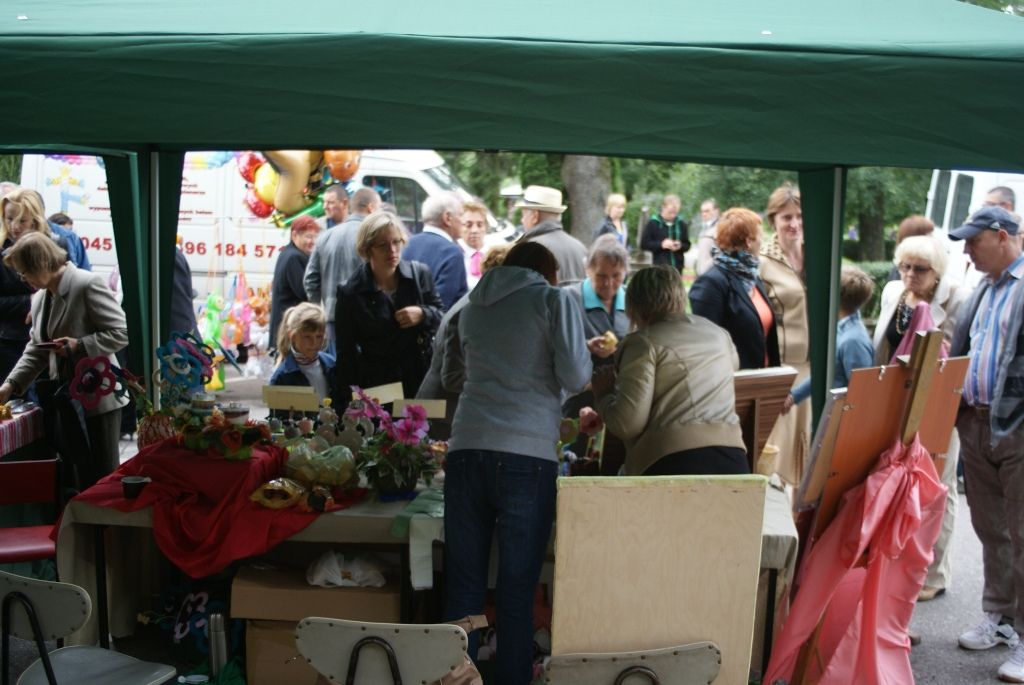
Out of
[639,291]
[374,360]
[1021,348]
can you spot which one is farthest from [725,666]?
[374,360]

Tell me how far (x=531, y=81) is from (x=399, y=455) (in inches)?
58.4

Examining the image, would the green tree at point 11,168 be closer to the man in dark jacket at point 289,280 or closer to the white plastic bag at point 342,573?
the man in dark jacket at point 289,280

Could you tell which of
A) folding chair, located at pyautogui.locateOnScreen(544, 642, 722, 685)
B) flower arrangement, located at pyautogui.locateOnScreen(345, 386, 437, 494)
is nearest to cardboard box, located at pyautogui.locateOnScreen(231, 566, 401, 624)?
flower arrangement, located at pyautogui.locateOnScreen(345, 386, 437, 494)

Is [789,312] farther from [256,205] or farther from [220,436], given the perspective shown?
[256,205]

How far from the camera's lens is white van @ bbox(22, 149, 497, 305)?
8.46 meters

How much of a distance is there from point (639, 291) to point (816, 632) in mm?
1186

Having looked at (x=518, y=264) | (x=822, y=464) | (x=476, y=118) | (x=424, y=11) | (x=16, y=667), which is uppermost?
(x=424, y=11)

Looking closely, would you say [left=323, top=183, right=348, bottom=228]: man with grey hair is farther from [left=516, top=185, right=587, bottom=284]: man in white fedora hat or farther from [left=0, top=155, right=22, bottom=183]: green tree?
[left=0, top=155, right=22, bottom=183]: green tree

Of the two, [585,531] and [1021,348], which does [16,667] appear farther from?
[1021,348]

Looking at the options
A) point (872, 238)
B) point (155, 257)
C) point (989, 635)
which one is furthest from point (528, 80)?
point (872, 238)

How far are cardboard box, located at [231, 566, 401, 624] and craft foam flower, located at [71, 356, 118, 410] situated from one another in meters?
0.98

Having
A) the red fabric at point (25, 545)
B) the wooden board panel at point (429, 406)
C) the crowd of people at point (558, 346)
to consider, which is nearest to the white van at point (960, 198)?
the crowd of people at point (558, 346)

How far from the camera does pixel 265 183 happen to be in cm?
870

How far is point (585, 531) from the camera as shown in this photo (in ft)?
7.78
